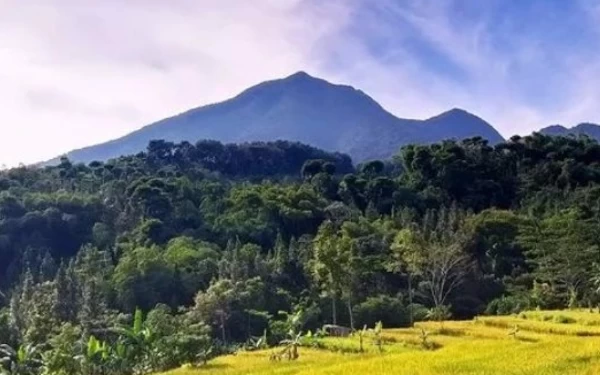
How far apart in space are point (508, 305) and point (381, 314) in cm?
647

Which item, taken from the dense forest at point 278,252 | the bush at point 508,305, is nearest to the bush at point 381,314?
the dense forest at point 278,252

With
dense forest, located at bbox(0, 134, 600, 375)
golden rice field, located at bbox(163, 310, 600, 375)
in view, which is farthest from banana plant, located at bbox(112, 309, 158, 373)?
golden rice field, located at bbox(163, 310, 600, 375)

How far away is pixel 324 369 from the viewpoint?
19000 millimetres

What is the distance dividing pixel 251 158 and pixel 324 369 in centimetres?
7433

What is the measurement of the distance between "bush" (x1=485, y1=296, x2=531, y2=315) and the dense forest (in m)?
0.11

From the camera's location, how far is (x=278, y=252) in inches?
1829

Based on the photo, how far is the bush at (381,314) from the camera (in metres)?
39.2

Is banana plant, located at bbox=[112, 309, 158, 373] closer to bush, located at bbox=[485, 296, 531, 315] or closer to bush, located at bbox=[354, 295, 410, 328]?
bush, located at bbox=[354, 295, 410, 328]

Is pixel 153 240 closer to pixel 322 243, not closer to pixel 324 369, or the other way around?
pixel 322 243

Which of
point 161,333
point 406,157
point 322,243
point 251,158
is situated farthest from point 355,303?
point 251,158

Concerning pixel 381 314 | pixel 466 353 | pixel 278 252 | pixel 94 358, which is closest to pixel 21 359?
pixel 94 358

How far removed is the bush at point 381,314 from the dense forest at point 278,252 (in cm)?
7

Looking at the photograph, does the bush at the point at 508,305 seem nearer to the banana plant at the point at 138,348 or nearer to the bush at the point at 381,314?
the bush at the point at 381,314

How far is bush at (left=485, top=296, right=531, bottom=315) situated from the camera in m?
39.1
